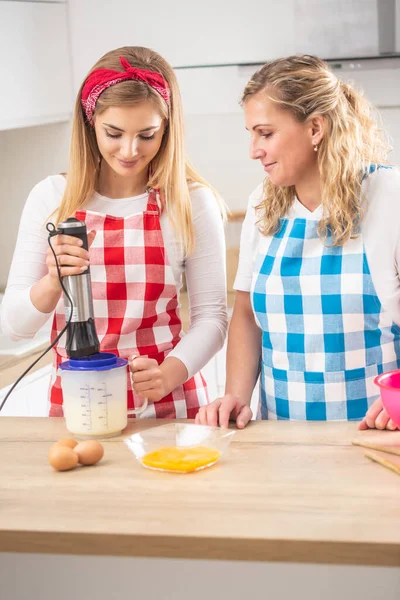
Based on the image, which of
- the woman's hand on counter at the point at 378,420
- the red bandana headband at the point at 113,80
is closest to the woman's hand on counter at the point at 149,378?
the woman's hand on counter at the point at 378,420

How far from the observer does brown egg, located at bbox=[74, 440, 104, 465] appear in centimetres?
123

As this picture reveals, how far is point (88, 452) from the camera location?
123 centimetres

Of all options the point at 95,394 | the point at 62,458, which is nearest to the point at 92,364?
the point at 95,394

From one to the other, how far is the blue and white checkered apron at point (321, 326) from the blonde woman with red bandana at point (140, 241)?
0.47ft

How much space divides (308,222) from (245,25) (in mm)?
1575

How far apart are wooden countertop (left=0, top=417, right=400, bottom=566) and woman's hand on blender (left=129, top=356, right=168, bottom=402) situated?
0.45ft

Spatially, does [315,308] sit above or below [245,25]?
below

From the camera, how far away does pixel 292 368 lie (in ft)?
5.02

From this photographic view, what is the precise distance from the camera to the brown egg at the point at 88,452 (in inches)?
48.3

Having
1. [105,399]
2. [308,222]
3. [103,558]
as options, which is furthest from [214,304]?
[103,558]

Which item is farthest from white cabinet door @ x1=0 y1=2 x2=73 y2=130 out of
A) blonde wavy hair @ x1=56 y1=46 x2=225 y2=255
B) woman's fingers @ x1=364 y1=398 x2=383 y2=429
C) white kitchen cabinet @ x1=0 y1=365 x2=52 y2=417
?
woman's fingers @ x1=364 y1=398 x2=383 y2=429

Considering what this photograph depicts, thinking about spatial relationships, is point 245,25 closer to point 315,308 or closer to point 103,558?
point 315,308

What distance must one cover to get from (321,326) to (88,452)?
1.62 ft

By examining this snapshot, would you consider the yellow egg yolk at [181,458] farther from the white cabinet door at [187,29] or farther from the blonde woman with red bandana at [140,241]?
the white cabinet door at [187,29]
